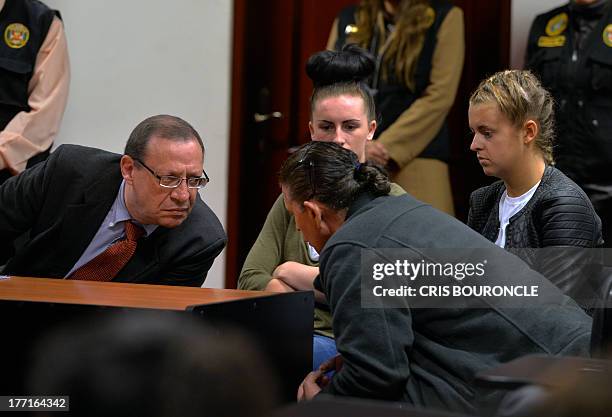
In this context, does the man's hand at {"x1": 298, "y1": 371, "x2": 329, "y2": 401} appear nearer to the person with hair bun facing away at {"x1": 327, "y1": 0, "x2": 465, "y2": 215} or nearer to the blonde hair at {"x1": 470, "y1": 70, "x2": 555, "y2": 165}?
the blonde hair at {"x1": 470, "y1": 70, "x2": 555, "y2": 165}

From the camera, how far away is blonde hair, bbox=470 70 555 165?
8.50ft

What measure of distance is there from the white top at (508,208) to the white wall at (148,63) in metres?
2.13

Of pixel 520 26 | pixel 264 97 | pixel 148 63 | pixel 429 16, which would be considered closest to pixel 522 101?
pixel 429 16

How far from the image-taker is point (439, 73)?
3838 millimetres

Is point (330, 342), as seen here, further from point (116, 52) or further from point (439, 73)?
point (116, 52)

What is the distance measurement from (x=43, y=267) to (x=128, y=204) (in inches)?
12.2

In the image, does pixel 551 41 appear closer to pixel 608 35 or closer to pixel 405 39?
pixel 608 35

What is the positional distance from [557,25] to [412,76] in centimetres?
59

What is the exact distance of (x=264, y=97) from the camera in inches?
184

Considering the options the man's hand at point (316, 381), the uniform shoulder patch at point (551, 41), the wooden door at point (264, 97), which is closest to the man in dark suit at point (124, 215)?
the man's hand at point (316, 381)

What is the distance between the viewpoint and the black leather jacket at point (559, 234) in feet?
7.71

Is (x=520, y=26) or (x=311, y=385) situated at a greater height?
(x=520, y=26)

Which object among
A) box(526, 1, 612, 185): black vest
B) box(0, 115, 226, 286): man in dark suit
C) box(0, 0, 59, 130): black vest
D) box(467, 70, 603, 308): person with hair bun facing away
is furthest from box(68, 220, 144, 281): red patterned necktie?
box(526, 1, 612, 185): black vest

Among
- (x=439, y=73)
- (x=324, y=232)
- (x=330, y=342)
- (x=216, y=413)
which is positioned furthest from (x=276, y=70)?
(x=216, y=413)
